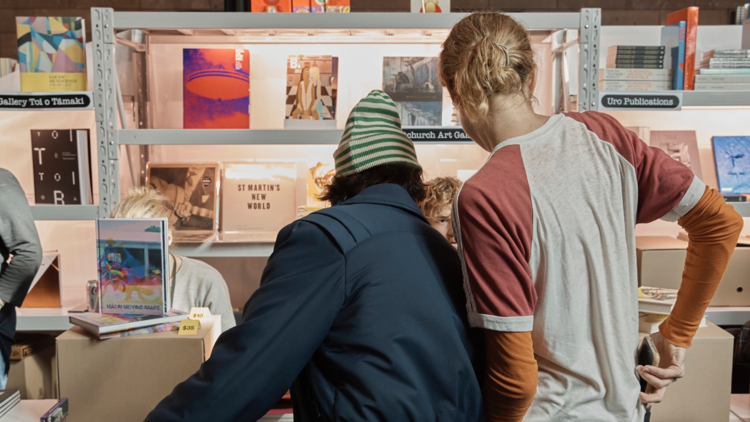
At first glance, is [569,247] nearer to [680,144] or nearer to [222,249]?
[222,249]

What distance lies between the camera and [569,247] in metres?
0.95

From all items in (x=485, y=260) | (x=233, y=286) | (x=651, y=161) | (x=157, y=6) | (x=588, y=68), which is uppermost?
(x=157, y=6)

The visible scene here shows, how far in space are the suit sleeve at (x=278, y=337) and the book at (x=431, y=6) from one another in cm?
162

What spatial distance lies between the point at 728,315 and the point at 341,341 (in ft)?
7.05

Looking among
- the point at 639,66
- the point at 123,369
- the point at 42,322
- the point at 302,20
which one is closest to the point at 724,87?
the point at 639,66

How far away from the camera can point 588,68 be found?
2141 millimetres

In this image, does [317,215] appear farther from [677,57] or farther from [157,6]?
[157,6]

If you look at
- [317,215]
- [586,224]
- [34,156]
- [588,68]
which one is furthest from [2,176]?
[588,68]

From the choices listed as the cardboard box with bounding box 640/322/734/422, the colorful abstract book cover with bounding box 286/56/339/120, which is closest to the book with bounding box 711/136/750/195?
the cardboard box with bounding box 640/322/734/422

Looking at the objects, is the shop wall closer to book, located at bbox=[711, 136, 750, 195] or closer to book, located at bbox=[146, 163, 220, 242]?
book, located at bbox=[711, 136, 750, 195]

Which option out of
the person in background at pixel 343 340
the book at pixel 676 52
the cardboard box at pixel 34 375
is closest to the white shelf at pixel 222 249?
the cardboard box at pixel 34 375

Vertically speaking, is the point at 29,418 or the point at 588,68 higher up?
the point at 588,68

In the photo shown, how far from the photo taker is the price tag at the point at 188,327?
145 centimetres

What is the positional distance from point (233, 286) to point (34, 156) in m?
1.08
